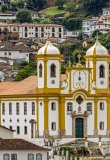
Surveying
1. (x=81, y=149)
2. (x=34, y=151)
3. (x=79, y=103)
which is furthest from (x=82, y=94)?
(x=34, y=151)

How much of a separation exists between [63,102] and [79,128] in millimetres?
2450

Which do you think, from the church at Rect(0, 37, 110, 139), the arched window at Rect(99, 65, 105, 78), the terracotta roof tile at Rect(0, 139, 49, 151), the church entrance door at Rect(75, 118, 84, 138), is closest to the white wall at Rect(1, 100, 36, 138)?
the church at Rect(0, 37, 110, 139)

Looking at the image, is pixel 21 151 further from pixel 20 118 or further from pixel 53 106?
pixel 20 118

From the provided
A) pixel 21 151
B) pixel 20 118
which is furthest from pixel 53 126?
pixel 21 151

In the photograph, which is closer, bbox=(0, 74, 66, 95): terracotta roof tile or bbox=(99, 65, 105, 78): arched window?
bbox=(0, 74, 66, 95): terracotta roof tile

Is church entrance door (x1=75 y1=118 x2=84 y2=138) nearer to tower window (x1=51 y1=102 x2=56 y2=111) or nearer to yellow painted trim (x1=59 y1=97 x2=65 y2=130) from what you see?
yellow painted trim (x1=59 y1=97 x2=65 y2=130)

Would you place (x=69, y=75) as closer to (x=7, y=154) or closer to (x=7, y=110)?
(x=7, y=110)

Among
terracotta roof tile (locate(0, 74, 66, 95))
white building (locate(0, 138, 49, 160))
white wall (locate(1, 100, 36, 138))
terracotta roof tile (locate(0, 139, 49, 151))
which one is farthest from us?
terracotta roof tile (locate(0, 74, 66, 95))

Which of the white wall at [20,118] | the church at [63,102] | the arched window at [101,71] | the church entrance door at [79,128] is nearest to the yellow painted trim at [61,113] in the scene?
the church at [63,102]

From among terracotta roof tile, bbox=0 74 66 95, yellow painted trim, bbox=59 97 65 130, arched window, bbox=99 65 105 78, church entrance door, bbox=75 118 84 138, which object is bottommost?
church entrance door, bbox=75 118 84 138

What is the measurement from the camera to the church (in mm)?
122750

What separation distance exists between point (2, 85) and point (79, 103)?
37.6 feet

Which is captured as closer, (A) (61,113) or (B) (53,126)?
(B) (53,126)

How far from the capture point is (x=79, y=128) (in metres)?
123
